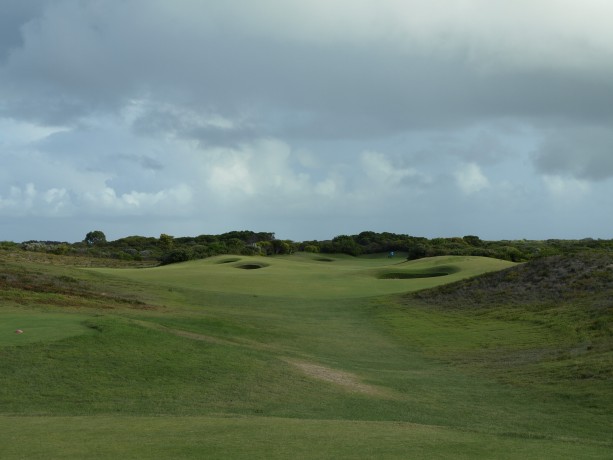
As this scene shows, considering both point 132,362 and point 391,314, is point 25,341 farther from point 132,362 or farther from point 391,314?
point 391,314

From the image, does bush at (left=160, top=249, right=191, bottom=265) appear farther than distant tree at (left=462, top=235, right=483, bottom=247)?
No

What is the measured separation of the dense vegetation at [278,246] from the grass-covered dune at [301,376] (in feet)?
138

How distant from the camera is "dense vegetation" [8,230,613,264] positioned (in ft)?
271

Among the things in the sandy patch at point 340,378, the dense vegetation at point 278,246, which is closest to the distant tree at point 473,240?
the dense vegetation at point 278,246

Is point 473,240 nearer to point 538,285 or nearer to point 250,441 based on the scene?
point 538,285

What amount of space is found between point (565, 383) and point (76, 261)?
6908cm

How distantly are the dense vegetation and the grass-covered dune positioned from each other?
42082 mm

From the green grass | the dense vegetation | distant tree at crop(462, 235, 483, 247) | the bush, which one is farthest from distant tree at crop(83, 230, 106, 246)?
the green grass

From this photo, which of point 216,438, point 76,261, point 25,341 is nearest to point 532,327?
point 25,341

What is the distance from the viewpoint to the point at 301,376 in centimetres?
1870

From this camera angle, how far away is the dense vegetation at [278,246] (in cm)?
8269

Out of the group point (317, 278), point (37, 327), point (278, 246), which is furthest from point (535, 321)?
point (278, 246)

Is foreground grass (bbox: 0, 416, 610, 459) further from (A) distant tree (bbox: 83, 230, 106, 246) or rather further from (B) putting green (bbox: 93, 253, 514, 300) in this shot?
(A) distant tree (bbox: 83, 230, 106, 246)

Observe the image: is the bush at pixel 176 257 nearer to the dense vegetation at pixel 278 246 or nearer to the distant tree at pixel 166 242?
the dense vegetation at pixel 278 246
